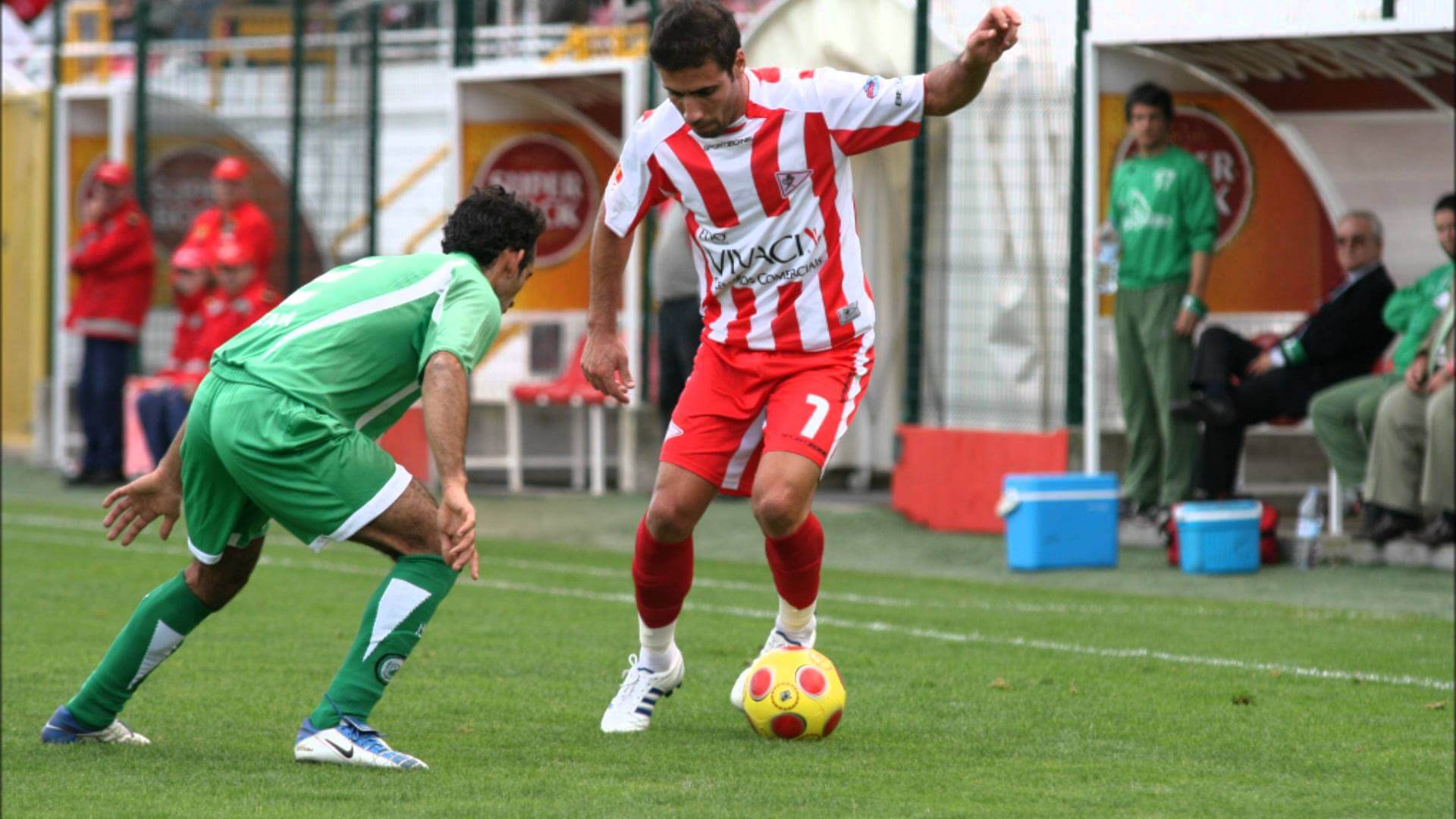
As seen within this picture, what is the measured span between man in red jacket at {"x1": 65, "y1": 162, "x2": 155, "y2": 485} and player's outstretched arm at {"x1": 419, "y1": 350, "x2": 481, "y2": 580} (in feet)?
38.4

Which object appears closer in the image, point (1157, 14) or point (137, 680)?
point (137, 680)

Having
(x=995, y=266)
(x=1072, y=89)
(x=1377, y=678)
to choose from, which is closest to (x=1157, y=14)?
(x=1072, y=89)

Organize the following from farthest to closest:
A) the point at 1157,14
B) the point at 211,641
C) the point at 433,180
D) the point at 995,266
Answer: the point at 433,180 → the point at 995,266 → the point at 1157,14 → the point at 211,641

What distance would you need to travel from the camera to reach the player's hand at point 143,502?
5.76 meters

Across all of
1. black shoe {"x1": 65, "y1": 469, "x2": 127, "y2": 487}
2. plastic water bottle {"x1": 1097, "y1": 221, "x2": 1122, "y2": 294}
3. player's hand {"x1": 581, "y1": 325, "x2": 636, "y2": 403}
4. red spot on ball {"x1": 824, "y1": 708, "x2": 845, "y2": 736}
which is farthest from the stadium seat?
red spot on ball {"x1": 824, "y1": 708, "x2": 845, "y2": 736}

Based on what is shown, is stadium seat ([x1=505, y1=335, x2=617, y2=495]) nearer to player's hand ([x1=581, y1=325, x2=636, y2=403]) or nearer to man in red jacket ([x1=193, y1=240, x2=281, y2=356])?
man in red jacket ([x1=193, y1=240, x2=281, y2=356])

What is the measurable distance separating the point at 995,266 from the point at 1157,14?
203 centimetres

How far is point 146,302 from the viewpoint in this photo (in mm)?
16625

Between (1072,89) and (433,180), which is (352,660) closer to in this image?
(1072,89)

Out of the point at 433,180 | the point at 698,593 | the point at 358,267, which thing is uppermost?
the point at 433,180

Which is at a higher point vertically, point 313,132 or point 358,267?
point 313,132

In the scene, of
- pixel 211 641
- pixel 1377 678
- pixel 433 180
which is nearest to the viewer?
pixel 1377 678

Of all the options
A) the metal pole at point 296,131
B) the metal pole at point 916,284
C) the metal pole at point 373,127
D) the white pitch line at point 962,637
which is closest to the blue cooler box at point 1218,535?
the white pitch line at point 962,637

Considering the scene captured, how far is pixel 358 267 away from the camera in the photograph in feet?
18.5
